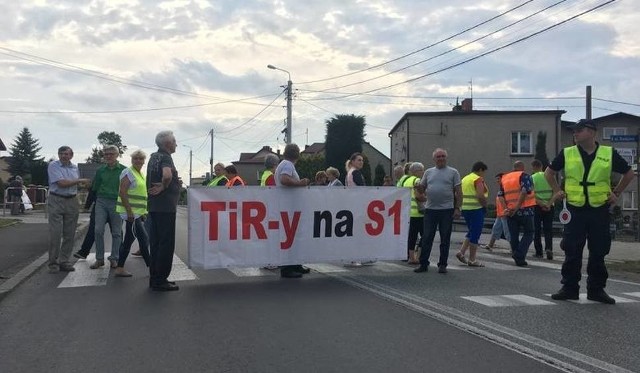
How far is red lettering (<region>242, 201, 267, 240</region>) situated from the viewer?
852 centimetres

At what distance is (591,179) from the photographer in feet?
22.5

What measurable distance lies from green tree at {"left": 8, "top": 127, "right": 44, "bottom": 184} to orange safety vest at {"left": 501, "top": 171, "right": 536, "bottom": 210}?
97.0 meters

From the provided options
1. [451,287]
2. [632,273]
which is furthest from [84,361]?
[632,273]

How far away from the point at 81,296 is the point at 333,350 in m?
3.72

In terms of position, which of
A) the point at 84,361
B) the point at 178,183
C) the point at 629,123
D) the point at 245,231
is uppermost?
the point at 629,123

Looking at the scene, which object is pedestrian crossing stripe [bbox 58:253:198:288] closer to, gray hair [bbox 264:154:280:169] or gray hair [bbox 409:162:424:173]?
gray hair [bbox 264:154:280:169]

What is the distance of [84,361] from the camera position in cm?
475

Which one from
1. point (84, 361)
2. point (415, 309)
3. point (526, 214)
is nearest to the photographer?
point (84, 361)

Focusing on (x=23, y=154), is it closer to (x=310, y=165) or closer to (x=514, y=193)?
(x=310, y=165)

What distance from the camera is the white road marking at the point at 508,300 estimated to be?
679 centimetres

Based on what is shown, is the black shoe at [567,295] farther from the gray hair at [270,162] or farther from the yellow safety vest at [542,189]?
the yellow safety vest at [542,189]

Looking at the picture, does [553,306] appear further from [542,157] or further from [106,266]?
[542,157]

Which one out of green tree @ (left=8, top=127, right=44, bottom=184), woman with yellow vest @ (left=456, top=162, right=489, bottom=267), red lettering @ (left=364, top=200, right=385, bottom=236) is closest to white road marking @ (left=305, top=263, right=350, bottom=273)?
red lettering @ (left=364, top=200, right=385, bottom=236)

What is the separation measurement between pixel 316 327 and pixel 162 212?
9.58ft
